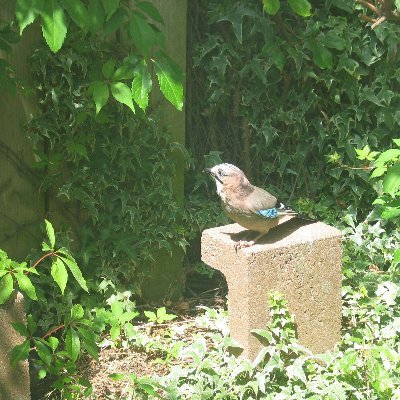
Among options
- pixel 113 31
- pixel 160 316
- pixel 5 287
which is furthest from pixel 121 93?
pixel 160 316

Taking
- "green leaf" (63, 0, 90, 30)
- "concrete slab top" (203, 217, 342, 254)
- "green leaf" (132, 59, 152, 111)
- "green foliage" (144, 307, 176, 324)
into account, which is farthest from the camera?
"green foliage" (144, 307, 176, 324)

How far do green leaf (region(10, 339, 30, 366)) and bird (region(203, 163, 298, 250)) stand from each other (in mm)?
1198

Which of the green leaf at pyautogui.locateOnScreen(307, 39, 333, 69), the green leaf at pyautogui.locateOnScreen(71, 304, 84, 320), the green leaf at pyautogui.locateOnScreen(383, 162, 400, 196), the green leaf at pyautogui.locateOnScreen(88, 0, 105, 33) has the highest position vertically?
the green leaf at pyautogui.locateOnScreen(88, 0, 105, 33)

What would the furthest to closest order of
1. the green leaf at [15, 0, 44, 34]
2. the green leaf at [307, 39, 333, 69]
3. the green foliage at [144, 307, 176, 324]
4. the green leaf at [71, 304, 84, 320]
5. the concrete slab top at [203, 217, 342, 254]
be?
the green leaf at [307, 39, 333, 69] < the green foliage at [144, 307, 176, 324] < the concrete slab top at [203, 217, 342, 254] < the green leaf at [71, 304, 84, 320] < the green leaf at [15, 0, 44, 34]

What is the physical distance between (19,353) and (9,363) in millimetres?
144

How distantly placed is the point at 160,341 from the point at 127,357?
258 millimetres

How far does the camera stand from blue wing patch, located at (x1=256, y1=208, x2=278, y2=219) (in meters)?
3.88

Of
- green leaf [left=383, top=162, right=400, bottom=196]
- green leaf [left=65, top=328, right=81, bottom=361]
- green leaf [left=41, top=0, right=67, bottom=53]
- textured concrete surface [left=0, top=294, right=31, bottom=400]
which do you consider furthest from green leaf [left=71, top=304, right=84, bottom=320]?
green leaf [left=383, top=162, right=400, bottom=196]

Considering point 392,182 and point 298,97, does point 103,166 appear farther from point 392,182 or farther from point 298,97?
point 392,182

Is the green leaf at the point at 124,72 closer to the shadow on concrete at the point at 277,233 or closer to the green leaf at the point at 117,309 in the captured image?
the shadow on concrete at the point at 277,233

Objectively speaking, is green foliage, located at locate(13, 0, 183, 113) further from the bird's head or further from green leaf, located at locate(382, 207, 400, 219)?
green leaf, located at locate(382, 207, 400, 219)

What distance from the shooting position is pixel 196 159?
5.32 meters

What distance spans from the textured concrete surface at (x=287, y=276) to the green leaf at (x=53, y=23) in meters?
1.43

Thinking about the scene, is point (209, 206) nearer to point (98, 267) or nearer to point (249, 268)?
point (98, 267)
